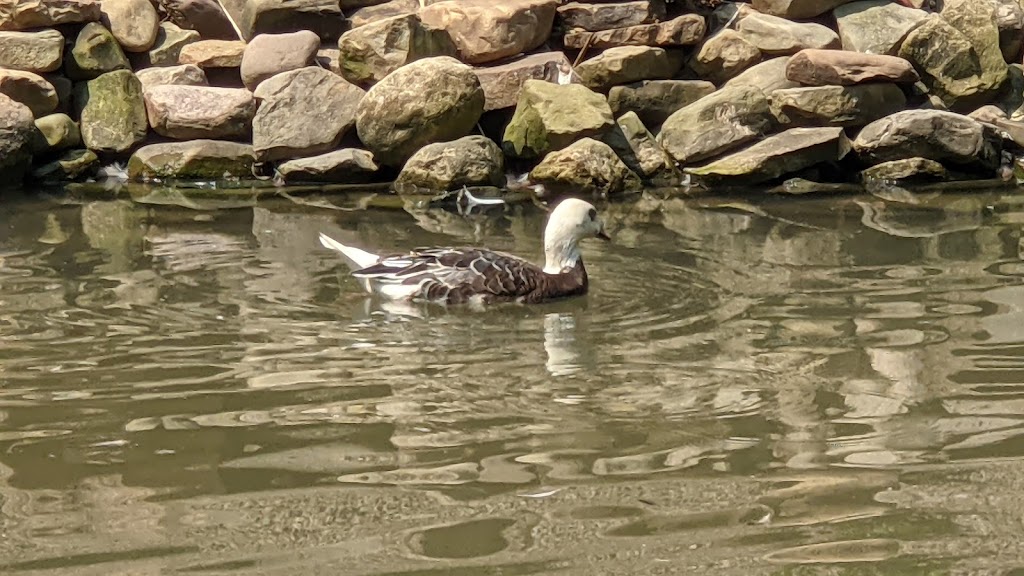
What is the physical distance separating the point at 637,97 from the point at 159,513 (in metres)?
8.81

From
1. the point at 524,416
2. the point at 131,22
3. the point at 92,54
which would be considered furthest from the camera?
the point at 131,22

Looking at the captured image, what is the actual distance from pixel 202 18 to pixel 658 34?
4185mm

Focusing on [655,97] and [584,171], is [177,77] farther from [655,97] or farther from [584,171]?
[655,97]

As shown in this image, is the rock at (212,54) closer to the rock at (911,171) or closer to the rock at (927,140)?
the rock at (927,140)

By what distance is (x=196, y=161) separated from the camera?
12.2 m

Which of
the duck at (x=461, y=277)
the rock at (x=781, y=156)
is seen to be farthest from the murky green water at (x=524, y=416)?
the rock at (x=781, y=156)

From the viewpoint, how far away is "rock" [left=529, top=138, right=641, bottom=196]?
11531 millimetres

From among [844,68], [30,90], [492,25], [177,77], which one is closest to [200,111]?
[177,77]

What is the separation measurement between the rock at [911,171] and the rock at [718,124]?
100 centimetres

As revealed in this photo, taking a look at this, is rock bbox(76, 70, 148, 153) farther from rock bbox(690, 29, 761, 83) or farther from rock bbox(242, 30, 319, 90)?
rock bbox(690, 29, 761, 83)

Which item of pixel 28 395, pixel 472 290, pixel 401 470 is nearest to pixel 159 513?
pixel 401 470

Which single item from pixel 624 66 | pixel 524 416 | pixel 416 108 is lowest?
pixel 524 416

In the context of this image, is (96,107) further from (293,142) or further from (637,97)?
(637,97)

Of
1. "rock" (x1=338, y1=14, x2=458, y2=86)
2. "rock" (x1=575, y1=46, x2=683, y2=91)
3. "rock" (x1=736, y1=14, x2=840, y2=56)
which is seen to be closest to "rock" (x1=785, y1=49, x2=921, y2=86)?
"rock" (x1=736, y1=14, x2=840, y2=56)
